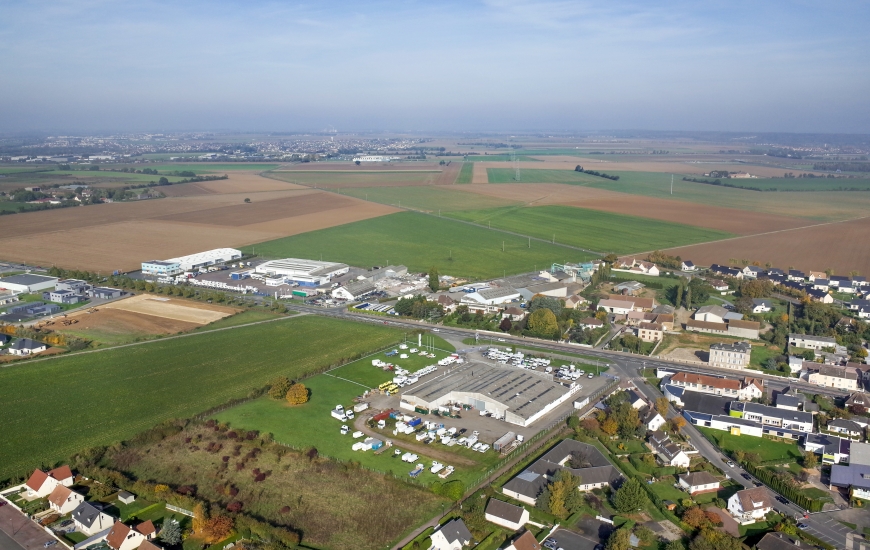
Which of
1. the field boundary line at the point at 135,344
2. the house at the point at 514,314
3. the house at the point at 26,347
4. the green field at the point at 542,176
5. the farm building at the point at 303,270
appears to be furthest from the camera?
the green field at the point at 542,176

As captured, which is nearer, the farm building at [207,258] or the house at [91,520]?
the house at [91,520]

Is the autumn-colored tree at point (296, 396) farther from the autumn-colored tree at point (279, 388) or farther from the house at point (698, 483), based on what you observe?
the house at point (698, 483)

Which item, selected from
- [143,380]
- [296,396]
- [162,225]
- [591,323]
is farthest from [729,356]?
[162,225]

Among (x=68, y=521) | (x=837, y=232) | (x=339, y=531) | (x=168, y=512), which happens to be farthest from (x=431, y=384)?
(x=837, y=232)

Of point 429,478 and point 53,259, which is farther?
point 53,259

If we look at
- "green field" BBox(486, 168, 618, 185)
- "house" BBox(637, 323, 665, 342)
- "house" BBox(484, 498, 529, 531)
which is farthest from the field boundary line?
"green field" BBox(486, 168, 618, 185)

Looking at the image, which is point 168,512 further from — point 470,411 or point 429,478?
point 470,411

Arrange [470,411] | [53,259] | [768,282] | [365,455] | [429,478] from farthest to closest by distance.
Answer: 1. [53,259]
2. [768,282]
3. [470,411]
4. [365,455]
5. [429,478]

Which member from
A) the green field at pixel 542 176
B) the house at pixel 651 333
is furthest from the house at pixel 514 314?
the green field at pixel 542 176
